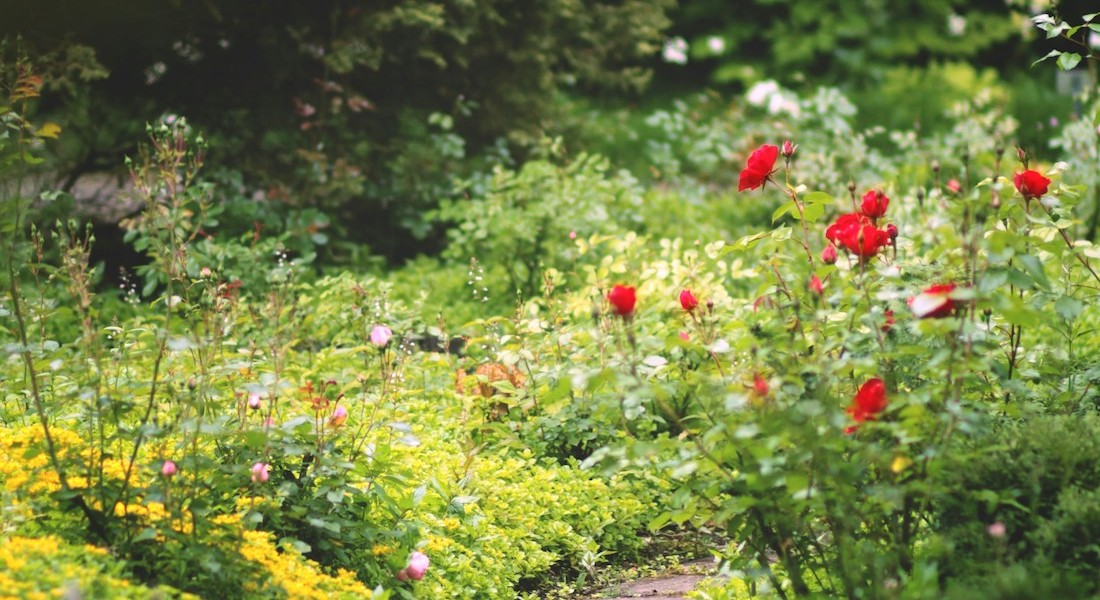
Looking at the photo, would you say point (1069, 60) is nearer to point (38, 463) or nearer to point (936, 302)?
point (936, 302)

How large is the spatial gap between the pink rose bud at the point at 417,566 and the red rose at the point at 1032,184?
181cm

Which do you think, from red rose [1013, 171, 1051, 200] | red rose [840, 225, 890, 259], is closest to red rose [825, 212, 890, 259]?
red rose [840, 225, 890, 259]

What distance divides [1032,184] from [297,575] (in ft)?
6.66

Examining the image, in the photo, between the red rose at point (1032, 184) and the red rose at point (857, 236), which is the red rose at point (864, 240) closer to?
the red rose at point (857, 236)

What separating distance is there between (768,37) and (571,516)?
884 centimetres

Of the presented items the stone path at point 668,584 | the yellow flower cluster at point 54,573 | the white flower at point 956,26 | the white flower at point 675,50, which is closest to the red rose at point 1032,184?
the stone path at point 668,584

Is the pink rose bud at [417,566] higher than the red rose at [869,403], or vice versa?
the red rose at [869,403]

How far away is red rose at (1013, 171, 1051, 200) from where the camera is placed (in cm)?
257

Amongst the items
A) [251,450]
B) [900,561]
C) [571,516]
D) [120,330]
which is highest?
[120,330]

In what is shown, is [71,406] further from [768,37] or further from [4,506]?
[768,37]

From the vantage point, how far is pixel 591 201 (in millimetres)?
6172

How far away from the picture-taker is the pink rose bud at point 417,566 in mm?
2945

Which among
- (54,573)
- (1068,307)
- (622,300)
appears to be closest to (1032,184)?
(1068,307)

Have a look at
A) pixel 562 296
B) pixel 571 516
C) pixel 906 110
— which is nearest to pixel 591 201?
pixel 562 296
